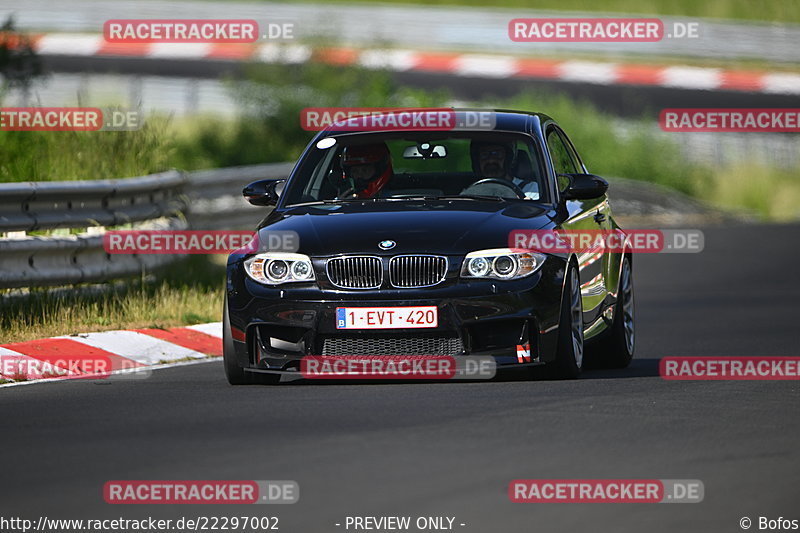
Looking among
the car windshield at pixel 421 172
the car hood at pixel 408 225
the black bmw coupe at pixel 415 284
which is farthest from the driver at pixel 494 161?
the car hood at pixel 408 225

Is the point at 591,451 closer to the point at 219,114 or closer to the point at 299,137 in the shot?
the point at 299,137

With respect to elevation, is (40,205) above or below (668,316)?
above

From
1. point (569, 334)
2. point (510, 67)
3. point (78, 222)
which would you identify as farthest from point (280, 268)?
point (510, 67)

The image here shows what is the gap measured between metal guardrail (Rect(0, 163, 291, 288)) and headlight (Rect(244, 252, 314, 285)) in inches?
127

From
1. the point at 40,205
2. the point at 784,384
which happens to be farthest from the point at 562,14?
the point at 784,384

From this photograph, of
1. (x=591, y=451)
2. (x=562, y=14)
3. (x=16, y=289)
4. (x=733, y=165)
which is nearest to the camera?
(x=591, y=451)

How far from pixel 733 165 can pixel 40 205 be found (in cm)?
2221

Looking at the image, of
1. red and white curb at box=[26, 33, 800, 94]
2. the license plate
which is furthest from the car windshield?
red and white curb at box=[26, 33, 800, 94]

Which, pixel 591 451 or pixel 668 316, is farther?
pixel 668 316

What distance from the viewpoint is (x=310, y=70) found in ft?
99.0

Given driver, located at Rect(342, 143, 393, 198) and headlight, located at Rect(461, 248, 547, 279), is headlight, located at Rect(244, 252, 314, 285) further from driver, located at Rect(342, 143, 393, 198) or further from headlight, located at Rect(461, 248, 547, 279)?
driver, located at Rect(342, 143, 393, 198)

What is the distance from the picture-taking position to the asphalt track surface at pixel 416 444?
6.95m

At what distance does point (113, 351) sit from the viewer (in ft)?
40.8

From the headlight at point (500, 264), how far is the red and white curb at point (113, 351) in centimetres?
275
